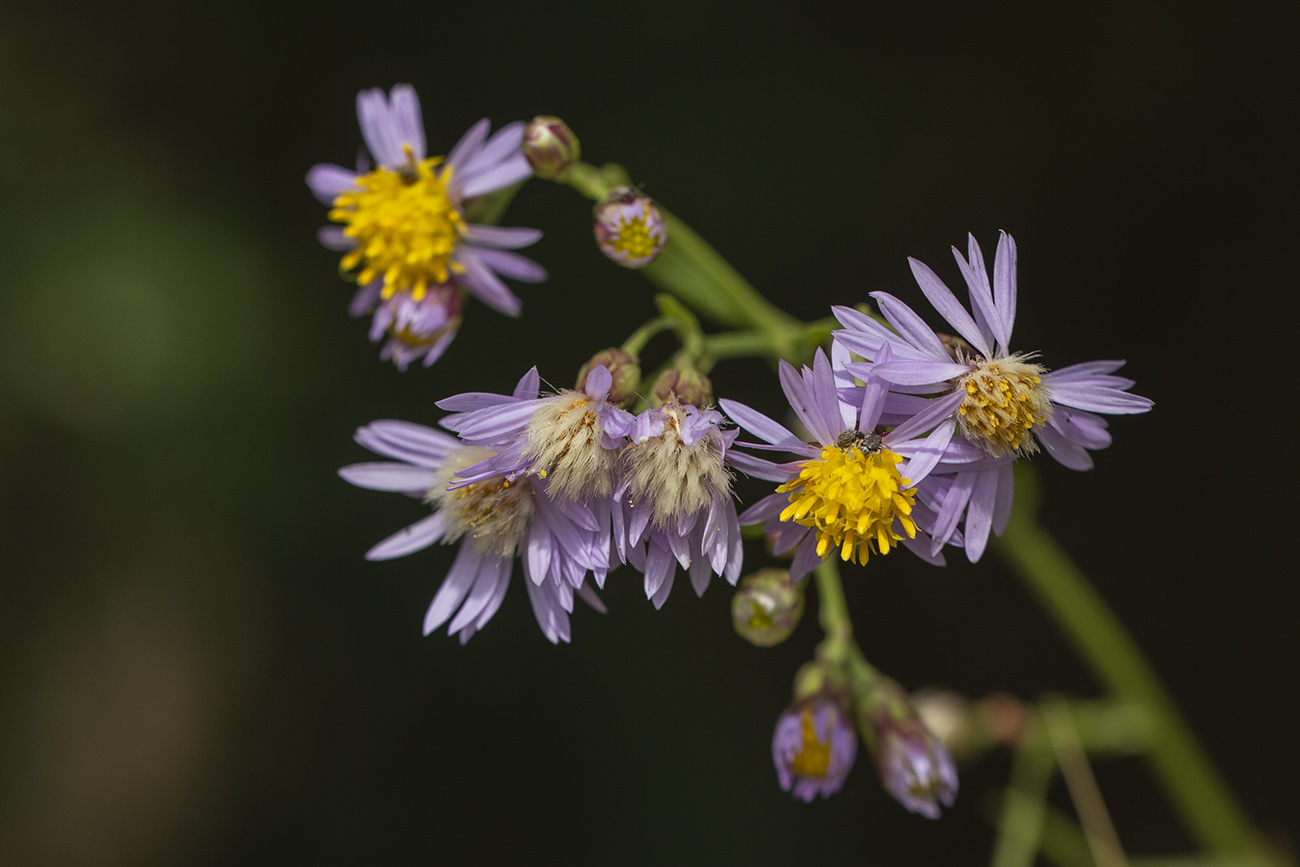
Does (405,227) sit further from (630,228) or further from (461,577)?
(461,577)

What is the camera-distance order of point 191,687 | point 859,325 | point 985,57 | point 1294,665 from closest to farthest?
point 859,325 → point 985,57 → point 1294,665 → point 191,687

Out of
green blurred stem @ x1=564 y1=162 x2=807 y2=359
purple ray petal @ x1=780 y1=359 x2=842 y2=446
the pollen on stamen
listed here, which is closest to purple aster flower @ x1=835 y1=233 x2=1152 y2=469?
purple ray petal @ x1=780 y1=359 x2=842 y2=446

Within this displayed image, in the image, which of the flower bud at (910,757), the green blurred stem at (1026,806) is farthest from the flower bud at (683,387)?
the green blurred stem at (1026,806)

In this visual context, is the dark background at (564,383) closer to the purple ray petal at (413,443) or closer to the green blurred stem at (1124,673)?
the green blurred stem at (1124,673)

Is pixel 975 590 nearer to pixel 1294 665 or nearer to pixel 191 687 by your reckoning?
pixel 1294 665

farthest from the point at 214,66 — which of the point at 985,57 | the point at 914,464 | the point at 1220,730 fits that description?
the point at 1220,730

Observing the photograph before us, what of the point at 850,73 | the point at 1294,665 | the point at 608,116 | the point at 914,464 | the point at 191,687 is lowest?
the point at 191,687

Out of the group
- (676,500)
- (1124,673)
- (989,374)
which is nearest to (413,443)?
(676,500)
